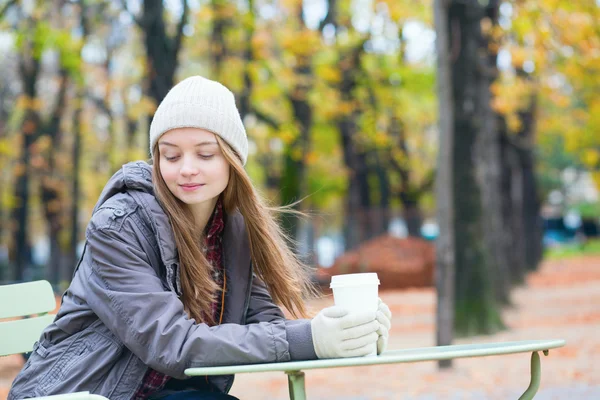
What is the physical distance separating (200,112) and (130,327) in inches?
27.1

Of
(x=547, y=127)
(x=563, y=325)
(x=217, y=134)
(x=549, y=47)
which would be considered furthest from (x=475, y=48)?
(x=547, y=127)

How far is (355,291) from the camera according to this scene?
2457 millimetres

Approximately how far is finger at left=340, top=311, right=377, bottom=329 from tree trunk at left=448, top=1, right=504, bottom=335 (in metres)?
8.90

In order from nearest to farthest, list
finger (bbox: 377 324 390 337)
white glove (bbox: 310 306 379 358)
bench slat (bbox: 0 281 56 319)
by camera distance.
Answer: white glove (bbox: 310 306 379 358) < finger (bbox: 377 324 390 337) < bench slat (bbox: 0 281 56 319)

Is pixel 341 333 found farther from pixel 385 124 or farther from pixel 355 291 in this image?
pixel 385 124

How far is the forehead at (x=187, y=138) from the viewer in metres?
2.74

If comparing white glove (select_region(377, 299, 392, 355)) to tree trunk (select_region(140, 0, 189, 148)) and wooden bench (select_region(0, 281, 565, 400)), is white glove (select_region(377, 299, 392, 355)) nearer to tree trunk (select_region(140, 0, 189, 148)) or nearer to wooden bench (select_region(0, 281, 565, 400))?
wooden bench (select_region(0, 281, 565, 400))

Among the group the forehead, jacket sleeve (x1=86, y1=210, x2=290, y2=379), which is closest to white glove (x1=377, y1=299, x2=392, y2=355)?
jacket sleeve (x1=86, y1=210, x2=290, y2=379)

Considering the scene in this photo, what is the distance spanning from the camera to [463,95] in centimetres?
1122

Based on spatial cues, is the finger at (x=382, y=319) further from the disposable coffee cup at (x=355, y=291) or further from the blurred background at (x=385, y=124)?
the blurred background at (x=385, y=124)

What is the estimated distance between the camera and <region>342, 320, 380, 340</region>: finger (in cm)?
243

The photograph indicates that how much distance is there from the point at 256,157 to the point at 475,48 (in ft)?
63.4

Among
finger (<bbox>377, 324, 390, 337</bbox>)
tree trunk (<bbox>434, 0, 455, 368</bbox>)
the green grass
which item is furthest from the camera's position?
the green grass

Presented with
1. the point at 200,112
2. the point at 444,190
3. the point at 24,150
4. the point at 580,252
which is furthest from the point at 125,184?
the point at 580,252
